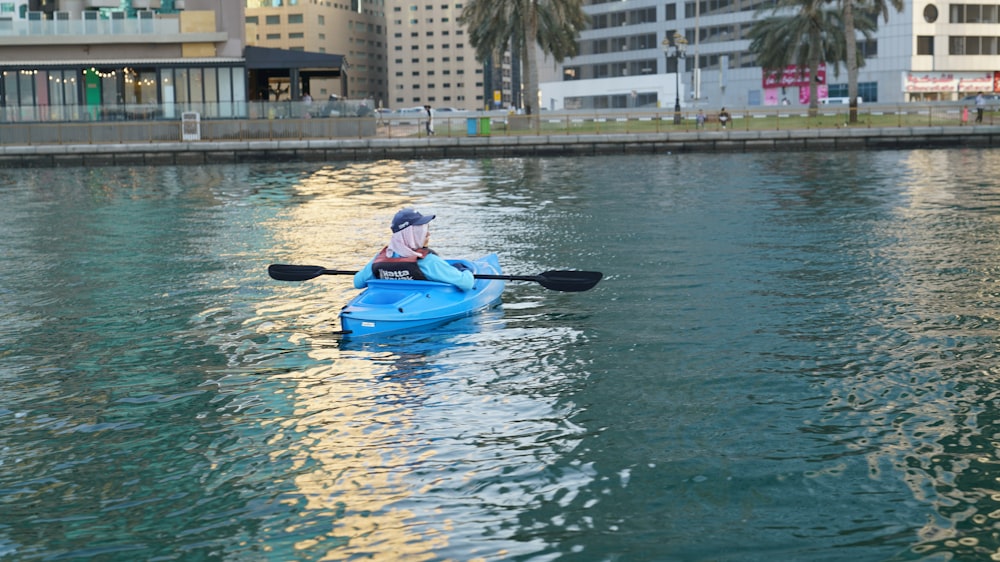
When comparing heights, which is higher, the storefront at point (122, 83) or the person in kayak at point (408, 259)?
the storefront at point (122, 83)

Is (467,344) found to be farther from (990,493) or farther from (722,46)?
(722,46)

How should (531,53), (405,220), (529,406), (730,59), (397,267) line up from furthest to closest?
(730,59)
(531,53)
(397,267)
(405,220)
(529,406)

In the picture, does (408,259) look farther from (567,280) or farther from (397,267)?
(567,280)

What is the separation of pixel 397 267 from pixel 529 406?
11.4 ft

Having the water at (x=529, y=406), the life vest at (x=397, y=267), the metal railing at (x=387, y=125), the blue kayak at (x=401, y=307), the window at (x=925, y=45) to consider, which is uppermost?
the window at (x=925, y=45)

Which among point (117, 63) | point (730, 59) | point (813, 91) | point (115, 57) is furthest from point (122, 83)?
point (730, 59)

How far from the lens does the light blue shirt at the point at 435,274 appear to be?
13318 mm

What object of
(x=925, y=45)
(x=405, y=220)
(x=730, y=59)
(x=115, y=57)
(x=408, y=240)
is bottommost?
(x=408, y=240)

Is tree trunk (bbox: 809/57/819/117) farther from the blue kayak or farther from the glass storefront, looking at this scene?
the blue kayak

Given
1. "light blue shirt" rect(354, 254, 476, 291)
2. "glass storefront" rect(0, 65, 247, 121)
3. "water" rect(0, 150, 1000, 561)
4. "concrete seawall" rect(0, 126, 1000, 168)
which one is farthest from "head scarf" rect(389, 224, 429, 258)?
"glass storefront" rect(0, 65, 247, 121)

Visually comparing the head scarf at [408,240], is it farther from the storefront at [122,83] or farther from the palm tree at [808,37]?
the palm tree at [808,37]

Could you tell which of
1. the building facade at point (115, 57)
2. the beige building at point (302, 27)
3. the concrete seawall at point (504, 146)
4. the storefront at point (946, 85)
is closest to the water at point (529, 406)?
the concrete seawall at point (504, 146)

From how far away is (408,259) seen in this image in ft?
43.0

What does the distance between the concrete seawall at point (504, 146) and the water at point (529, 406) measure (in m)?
29.2
